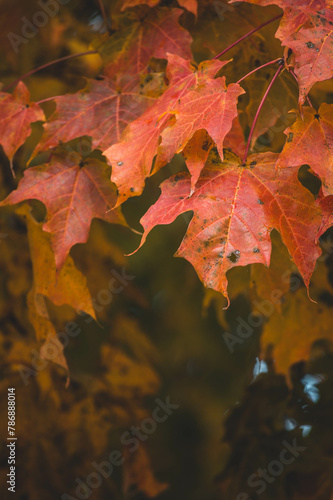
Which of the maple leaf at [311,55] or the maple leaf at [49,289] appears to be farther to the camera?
the maple leaf at [49,289]

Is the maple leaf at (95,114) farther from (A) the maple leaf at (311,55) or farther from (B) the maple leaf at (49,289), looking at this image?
(A) the maple leaf at (311,55)

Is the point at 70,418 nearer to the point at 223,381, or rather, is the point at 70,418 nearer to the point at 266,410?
the point at 266,410

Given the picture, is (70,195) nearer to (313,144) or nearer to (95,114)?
(95,114)

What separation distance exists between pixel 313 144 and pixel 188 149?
0.16 metres

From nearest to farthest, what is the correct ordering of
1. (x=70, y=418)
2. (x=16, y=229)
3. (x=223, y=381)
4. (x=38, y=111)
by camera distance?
1. (x=38, y=111)
2. (x=16, y=229)
3. (x=70, y=418)
4. (x=223, y=381)

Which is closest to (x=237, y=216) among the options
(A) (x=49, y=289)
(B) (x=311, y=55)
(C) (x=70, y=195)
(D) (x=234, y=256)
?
(D) (x=234, y=256)

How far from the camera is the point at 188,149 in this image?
589 mm

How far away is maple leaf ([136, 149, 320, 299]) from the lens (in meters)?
0.56

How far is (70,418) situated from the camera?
1.27 metres

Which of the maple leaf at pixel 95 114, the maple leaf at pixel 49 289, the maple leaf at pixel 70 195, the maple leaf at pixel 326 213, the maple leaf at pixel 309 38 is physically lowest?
the maple leaf at pixel 49 289

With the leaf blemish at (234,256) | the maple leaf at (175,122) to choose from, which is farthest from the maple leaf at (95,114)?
the leaf blemish at (234,256)

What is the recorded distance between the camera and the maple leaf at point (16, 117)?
760 millimetres

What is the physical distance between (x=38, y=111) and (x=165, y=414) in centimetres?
120

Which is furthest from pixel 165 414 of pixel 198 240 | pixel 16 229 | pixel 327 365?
pixel 198 240
